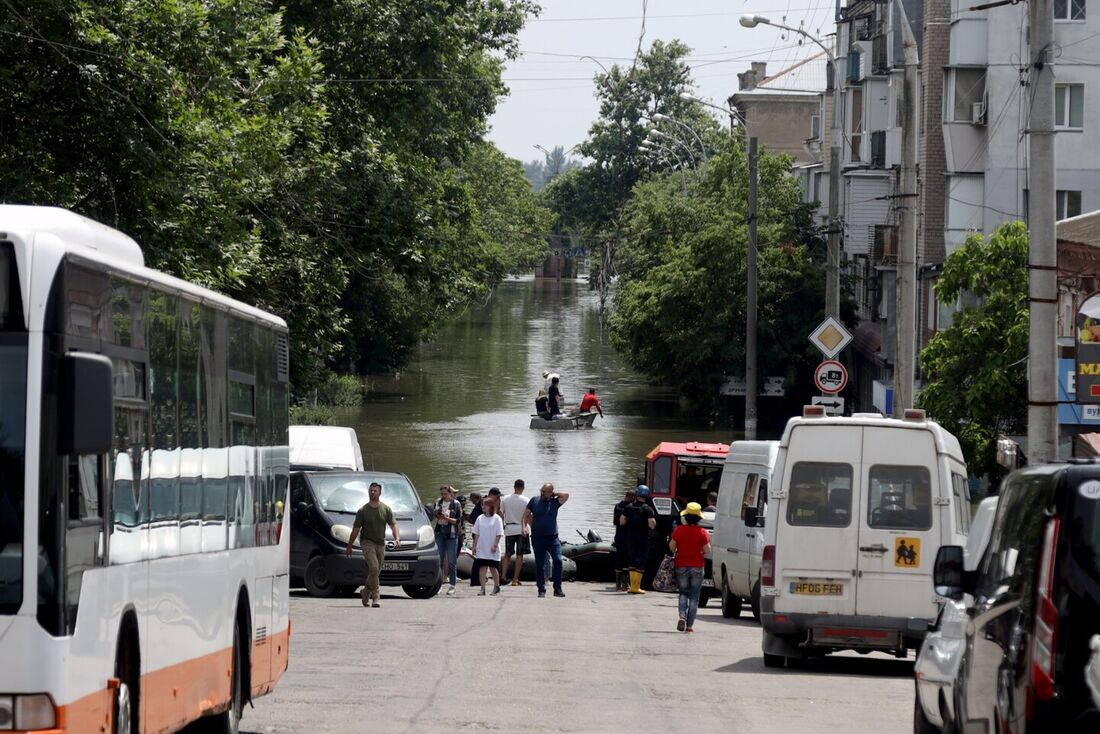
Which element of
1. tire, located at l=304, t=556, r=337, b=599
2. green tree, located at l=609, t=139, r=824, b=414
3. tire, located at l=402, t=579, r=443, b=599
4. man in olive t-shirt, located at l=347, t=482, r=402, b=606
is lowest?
tire, located at l=402, t=579, r=443, b=599

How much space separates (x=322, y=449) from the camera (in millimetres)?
28984

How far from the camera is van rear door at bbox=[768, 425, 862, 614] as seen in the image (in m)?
17.2

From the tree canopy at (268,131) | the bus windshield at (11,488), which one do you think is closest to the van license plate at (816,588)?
the tree canopy at (268,131)

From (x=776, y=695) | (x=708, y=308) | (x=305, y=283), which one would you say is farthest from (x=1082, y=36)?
(x=776, y=695)

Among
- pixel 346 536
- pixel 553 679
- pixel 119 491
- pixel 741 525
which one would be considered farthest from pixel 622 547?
pixel 119 491

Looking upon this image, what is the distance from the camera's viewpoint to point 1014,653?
673 centimetres

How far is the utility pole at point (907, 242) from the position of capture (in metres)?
25.6

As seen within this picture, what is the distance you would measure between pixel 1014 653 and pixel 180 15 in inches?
613

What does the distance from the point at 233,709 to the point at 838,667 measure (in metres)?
8.81

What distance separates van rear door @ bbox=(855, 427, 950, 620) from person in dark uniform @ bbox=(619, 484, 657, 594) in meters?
10.2

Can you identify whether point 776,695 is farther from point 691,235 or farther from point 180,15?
point 691,235

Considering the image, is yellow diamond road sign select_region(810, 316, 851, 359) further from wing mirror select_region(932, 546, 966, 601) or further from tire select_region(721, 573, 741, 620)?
wing mirror select_region(932, 546, 966, 601)

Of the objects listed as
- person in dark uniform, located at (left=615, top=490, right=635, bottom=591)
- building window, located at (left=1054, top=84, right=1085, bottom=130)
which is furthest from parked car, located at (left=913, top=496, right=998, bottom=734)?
building window, located at (left=1054, top=84, right=1085, bottom=130)

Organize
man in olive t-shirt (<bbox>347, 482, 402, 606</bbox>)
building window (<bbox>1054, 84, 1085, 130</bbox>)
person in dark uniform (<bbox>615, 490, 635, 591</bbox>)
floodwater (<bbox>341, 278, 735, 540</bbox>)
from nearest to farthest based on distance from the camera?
man in olive t-shirt (<bbox>347, 482, 402, 606</bbox>) < person in dark uniform (<bbox>615, 490, 635, 591</bbox>) < building window (<bbox>1054, 84, 1085, 130</bbox>) < floodwater (<bbox>341, 278, 735, 540</bbox>)
